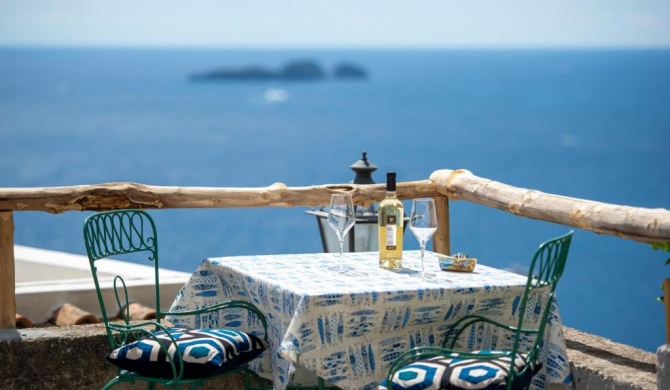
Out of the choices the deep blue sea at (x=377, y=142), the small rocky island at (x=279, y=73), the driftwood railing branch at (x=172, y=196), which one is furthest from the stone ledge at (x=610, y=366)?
the small rocky island at (x=279, y=73)

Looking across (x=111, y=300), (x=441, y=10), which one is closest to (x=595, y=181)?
(x=441, y=10)

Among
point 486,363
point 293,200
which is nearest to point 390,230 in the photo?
point 486,363

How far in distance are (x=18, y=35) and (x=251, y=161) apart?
2356 centimetres

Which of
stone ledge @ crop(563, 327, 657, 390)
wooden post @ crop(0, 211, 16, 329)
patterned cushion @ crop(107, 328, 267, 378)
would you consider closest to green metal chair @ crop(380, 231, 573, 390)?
stone ledge @ crop(563, 327, 657, 390)

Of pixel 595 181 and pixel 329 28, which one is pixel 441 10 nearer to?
pixel 329 28

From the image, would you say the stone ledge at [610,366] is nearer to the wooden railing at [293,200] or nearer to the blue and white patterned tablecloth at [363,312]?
the blue and white patterned tablecloth at [363,312]

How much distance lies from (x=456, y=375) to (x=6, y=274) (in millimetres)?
1950

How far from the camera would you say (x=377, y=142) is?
49.8m

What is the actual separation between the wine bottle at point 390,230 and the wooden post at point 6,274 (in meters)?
1.46

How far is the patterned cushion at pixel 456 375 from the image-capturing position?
307 cm

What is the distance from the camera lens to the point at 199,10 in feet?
216

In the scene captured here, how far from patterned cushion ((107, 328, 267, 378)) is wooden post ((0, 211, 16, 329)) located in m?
0.88

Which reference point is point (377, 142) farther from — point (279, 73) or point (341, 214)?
point (341, 214)

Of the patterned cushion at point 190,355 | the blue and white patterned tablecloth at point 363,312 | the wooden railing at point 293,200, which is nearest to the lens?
the blue and white patterned tablecloth at point 363,312
